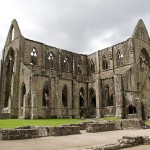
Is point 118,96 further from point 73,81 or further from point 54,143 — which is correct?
point 54,143

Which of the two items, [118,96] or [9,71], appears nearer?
[118,96]

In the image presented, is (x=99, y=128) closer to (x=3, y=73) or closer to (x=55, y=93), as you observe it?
(x=55, y=93)

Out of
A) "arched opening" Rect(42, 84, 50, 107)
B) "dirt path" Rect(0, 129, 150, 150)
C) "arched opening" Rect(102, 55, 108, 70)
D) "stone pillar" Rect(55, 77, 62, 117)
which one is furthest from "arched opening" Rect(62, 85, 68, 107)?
"dirt path" Rect(0, 129, 150, 150)

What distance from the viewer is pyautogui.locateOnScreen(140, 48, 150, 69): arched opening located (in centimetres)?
4020

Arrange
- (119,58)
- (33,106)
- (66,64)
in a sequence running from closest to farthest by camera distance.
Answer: (33,106)
(119,58)
(66,64)

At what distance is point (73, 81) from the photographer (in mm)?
36188

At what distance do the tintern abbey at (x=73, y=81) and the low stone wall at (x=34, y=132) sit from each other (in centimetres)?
1554

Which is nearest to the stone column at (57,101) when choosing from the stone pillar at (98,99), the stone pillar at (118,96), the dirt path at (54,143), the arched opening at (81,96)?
the arched opening at (81,96)

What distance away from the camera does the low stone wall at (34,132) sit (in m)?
12.2

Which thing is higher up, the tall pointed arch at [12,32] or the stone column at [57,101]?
the tall pointed arch at [12,32]

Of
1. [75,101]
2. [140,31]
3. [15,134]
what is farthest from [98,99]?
[15,134]

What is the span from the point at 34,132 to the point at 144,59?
107 feet

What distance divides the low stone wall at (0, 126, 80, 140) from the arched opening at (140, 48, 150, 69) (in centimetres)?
2785

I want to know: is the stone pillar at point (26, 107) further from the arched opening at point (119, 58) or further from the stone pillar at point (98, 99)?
the arched opening at point (119, 58)
